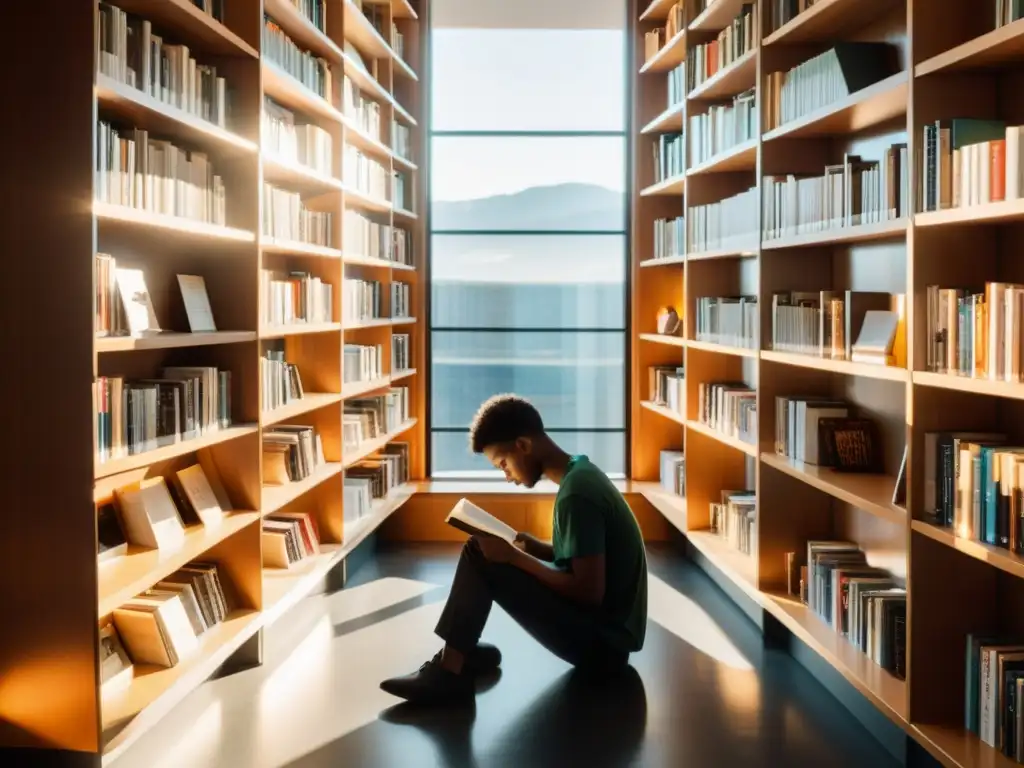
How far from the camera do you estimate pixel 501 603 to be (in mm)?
4234

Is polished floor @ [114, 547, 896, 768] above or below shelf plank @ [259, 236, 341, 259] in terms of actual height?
below

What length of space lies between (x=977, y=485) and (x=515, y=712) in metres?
1.86

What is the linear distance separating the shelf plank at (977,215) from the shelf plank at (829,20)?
1.24 metres

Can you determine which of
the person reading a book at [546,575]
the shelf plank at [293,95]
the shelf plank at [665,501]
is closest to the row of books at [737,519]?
the shelf plank at [665,501]

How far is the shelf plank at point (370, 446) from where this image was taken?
591 cm

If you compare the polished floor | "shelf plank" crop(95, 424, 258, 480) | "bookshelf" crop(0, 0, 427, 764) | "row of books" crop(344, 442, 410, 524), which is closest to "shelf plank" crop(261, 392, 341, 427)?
"bookshelf" crop(0, 0, 427, 764)

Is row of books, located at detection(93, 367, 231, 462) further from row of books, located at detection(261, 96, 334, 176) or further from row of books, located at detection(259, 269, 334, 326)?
row of books, located at detection(261, 96, 334, 176)

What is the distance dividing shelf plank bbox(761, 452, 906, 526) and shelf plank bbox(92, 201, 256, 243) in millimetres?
2418

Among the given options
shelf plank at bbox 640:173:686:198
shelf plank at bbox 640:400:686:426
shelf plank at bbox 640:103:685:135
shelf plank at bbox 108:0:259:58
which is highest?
shelf plank at bbox 640:103:685:135

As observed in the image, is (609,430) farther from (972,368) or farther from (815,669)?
(972,368)

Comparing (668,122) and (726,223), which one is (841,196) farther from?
(668,122)

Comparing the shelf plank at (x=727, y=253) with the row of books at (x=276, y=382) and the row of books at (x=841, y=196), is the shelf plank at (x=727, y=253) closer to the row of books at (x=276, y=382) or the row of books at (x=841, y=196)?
the row of books at (x=841, y=196)

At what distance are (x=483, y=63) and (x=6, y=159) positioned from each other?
531 cm

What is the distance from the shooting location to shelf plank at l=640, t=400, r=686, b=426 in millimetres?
6530
